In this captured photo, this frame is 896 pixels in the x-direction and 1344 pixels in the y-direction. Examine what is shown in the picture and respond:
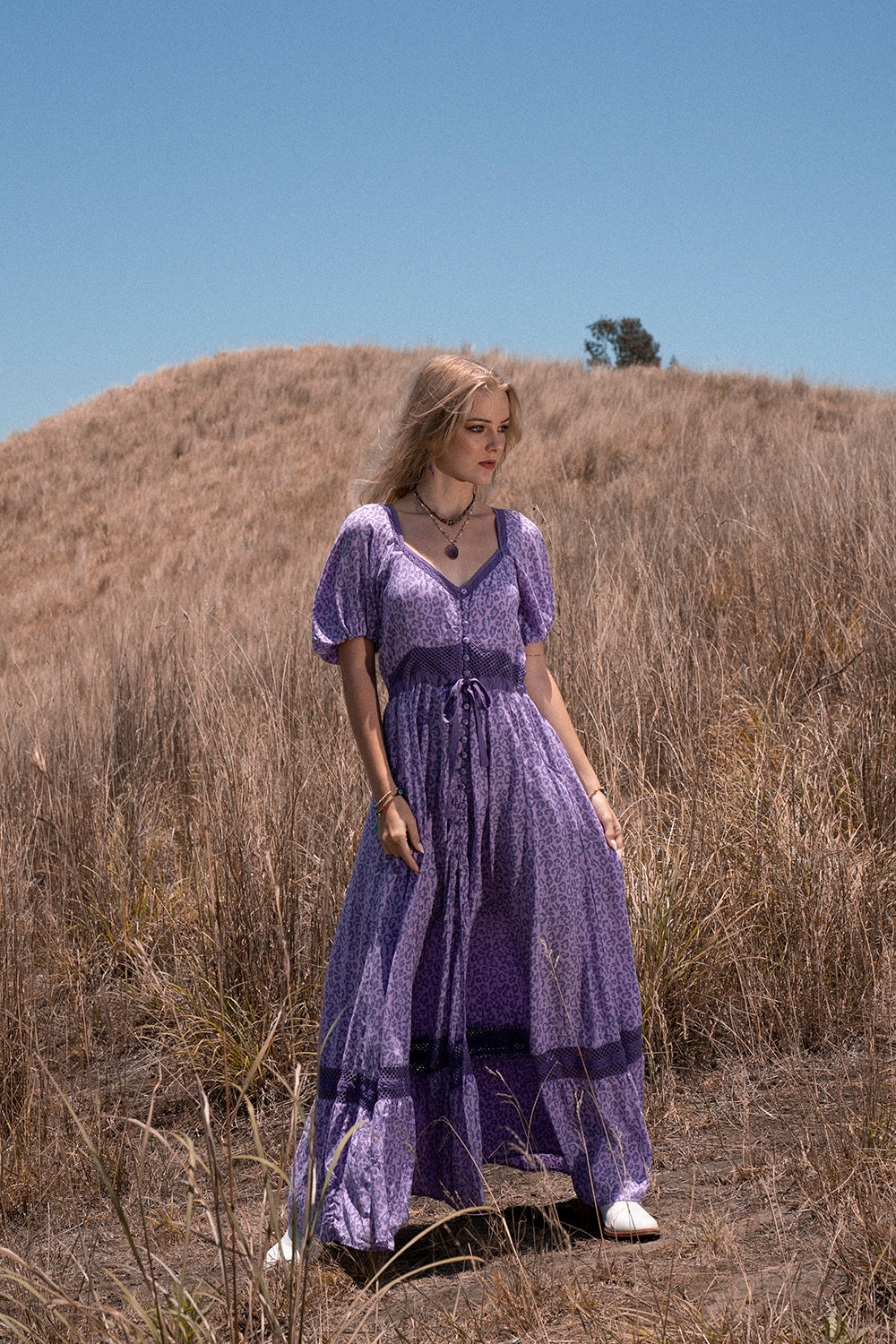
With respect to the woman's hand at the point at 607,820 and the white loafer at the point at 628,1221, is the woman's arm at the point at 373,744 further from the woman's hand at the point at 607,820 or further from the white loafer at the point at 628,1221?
the white loafer at the point at 628,1221

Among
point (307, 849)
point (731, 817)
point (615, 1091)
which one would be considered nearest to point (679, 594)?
point (731, 817)

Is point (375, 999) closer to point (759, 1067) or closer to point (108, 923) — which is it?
point (759, 1067)

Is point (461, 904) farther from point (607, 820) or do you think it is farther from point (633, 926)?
point (633, 926)

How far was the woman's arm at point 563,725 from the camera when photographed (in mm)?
Answer: 2416

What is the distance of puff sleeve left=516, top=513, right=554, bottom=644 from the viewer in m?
2.50

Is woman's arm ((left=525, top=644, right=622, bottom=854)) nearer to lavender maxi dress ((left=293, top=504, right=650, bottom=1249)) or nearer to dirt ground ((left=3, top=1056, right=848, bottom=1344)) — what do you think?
lavender maxi dress ((left=293, top=504, right=650, bottom=1249))

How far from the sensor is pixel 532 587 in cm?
251

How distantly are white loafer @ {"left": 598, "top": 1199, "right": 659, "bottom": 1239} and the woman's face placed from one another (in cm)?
157

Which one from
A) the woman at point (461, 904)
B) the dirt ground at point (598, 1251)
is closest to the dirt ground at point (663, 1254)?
the dirt ground at point (598, 1251)

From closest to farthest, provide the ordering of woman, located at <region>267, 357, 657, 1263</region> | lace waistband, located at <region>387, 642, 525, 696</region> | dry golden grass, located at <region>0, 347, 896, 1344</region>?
dry golden grass, located at <region>0, 347, 896, 1344</region>, woman, located at <region>267, 357, 657, 1263</region>, lace waistband, located at <region>387, 642, 525, 696</region>

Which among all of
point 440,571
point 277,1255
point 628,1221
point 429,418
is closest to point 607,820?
point 440,571

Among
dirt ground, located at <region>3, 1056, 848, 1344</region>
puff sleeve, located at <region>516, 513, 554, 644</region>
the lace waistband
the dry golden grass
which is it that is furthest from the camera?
puff sleeve, located at <region>516, 513, 554, 644</region>

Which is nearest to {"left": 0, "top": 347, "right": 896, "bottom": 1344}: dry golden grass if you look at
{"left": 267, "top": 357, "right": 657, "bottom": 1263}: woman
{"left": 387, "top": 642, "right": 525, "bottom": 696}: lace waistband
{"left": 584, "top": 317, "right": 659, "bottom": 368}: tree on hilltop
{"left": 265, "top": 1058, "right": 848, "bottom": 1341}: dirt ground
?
{"left": 265, "top": 1058, "right": 848, "bottom": 1341}: dirt ground

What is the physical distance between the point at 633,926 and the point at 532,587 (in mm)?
1196
